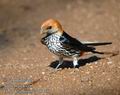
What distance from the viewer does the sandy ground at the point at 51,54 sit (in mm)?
6762

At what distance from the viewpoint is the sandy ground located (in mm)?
6762

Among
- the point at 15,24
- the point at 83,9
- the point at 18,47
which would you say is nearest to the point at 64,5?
the point at 83,9

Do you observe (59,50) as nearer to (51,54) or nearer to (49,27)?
(49,27)

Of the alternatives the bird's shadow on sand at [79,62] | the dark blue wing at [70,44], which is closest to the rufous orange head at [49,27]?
the dark blue wing at [70,44]

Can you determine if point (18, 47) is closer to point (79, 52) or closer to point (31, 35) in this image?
point (31, 35)

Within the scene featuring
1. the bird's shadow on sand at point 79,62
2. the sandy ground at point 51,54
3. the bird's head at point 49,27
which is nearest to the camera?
the sandy ground at point 51,54

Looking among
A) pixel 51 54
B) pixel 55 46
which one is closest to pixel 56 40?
pixel 55 46

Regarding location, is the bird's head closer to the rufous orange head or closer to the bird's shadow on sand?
the rufous orange head

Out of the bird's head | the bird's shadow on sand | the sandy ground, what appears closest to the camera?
the sandy ground

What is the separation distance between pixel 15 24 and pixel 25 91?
5061mm

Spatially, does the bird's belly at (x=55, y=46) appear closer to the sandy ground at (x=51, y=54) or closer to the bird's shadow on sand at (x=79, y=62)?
the sandy ground at (x=51, y=54)

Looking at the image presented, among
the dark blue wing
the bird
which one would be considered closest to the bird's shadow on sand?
the dark blue wing

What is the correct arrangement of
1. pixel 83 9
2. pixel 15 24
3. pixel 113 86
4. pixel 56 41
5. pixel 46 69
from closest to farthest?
pixel 113 86 < pixel 56 41 < pixel 46 69 < pixel 15 24 < pixel 83 9

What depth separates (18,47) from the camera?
9.61m
